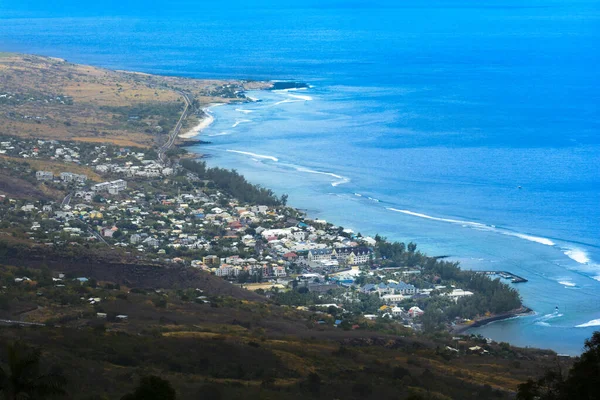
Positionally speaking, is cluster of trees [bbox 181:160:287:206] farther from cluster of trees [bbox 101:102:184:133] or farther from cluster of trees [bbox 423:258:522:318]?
cluster of trees [bbox 101:102:184:133]

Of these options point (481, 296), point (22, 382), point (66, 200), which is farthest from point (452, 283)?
point (22, 382)

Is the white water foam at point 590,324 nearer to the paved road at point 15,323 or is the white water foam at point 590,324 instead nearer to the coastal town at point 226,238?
the coastal town at point 226,238

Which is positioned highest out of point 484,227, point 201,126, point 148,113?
point 148,113

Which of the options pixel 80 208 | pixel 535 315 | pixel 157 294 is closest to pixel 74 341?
pixel 157 294

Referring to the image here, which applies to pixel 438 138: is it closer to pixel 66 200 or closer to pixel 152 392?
pixel 66 200

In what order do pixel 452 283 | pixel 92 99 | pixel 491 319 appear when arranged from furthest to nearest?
pixel 92 99 < pixel 452 283 < pixel 491 319

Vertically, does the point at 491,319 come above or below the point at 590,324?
below

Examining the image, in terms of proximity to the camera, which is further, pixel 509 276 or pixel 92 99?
pixel 92 99
